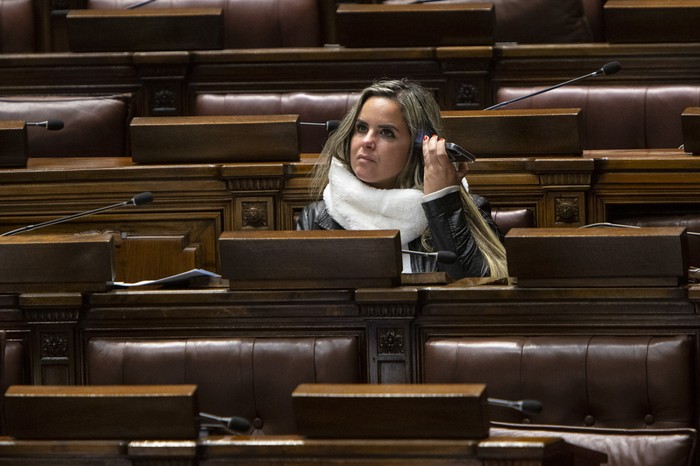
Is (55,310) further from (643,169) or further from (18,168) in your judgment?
(643,169)

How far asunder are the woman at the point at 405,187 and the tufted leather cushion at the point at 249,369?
205mm

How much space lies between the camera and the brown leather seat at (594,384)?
0.76 meters

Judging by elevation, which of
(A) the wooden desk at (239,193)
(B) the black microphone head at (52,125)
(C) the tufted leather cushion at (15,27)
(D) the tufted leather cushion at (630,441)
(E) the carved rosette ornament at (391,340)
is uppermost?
(C) the tufted leather cushion at (15,27)

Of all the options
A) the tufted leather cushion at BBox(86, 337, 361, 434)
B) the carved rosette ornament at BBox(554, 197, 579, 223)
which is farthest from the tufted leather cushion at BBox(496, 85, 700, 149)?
the tufted leather cushion at BBox(86, 337, 361, 434)

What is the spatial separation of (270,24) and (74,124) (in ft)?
0.77

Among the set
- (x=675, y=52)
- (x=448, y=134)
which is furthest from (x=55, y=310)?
(x=675, y=52)

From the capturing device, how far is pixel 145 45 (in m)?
1.35

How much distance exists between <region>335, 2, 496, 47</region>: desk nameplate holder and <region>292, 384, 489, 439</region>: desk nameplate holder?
733 millimetres

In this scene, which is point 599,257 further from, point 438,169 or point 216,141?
point 216,141

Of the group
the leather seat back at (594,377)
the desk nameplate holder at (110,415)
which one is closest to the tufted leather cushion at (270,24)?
the leather seat back at (594,377)

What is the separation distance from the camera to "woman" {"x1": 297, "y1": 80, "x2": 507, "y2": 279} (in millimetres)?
996

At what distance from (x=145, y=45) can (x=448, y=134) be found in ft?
1.28

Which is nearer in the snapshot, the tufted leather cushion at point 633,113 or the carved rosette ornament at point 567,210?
the carved rosette ornament at point 567,210

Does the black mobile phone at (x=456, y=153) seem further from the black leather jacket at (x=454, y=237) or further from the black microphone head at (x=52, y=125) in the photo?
the black microphone head at (x=52, y=125)
